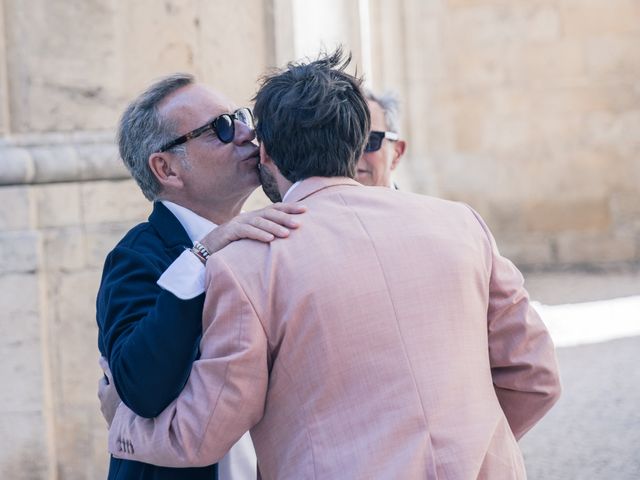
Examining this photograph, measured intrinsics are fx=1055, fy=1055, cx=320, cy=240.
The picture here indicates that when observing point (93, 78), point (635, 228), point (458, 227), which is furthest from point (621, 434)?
point (635, 228)

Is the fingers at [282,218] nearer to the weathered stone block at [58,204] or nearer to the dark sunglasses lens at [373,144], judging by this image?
the dark sunglasses lens at [373,144]

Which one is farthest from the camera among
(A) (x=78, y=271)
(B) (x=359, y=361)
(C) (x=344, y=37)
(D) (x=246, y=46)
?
(C) (x=344, y=37)

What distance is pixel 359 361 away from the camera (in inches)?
69.7

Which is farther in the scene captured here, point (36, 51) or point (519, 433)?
point (36, 51)

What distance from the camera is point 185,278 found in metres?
1.87

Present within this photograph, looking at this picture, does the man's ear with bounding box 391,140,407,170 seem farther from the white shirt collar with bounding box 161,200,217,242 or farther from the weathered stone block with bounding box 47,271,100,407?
the white shirt collar with bounding box 161,200,217,242

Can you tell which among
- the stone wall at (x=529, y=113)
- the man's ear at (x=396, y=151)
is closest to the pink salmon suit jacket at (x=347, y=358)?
the man's ear at (x=396, y=151)

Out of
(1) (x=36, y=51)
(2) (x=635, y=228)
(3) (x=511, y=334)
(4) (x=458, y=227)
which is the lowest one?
(2) (x=635, y=228)

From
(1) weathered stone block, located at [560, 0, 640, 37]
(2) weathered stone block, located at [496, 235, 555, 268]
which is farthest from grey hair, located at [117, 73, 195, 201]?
(1) weathered stone block, located at [560, 0, 640, 37]

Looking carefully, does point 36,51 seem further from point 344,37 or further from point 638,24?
point 638,24

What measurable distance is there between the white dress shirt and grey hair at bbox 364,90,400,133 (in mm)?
1475

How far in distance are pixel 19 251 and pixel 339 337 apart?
7.14ft

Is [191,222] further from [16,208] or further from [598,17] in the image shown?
[598,17]

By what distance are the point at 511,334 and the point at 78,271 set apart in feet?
7.26
